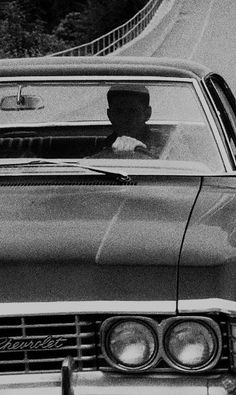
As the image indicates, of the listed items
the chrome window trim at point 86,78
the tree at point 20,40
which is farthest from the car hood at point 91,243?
the tree at point 20,40

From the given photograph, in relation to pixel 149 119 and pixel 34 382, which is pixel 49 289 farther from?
pixel 149 119

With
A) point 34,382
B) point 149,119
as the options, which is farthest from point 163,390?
point 149,119

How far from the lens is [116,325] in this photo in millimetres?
3141

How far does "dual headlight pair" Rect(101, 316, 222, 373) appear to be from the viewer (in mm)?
3086

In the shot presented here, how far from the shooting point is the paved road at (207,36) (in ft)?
164

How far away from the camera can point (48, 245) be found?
3371mm

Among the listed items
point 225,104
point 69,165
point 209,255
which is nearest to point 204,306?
point 209,255

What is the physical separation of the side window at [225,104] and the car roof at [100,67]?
128mm

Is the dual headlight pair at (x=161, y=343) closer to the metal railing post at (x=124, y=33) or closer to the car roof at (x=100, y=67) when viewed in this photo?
the car roof at (x=100, y=67)

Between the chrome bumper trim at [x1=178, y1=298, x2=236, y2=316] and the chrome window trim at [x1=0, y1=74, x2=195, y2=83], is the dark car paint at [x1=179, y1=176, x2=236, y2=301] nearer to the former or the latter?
the chrome bumper trim at [x1=178, y1=298, x2=236, y2=316]

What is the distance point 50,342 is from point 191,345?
37 centimetres

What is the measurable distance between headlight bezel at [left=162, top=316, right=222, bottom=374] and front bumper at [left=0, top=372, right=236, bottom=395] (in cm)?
3

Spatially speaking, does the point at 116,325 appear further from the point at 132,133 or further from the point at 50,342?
the point at 132,133

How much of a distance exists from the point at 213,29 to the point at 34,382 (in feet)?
191
